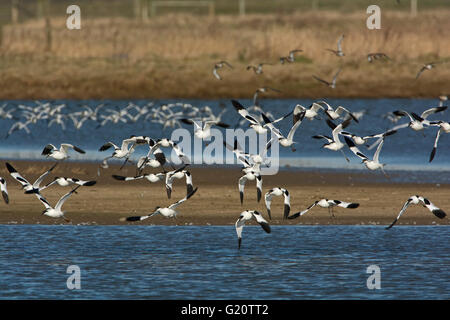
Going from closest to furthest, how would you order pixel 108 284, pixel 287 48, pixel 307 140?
pixel 108 284, pixel 307 140, pixel 287 48

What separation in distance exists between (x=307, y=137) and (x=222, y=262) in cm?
1811

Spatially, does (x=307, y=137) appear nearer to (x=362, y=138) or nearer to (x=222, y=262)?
(x=362, y=138)

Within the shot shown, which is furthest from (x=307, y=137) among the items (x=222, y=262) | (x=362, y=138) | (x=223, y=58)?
(x=223, y=58)

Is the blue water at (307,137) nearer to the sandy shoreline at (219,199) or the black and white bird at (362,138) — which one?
the sandy shoreline at (219,199)

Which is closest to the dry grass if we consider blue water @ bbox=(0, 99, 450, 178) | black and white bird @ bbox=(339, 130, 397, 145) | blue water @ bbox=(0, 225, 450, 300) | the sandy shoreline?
blue water @ bbox=(0, 99, 450, 178)

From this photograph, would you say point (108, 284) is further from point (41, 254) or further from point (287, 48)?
point (287, 48)

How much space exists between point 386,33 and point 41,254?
38.7 m

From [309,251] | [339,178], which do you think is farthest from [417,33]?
[309,251]

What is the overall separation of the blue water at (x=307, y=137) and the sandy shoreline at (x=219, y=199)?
2.24 m

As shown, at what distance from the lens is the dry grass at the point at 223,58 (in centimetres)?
4994

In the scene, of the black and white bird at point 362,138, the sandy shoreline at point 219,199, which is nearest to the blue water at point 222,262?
the sandy shoreline at point 219,199

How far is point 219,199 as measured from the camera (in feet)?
75.5

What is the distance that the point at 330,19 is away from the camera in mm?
65438
